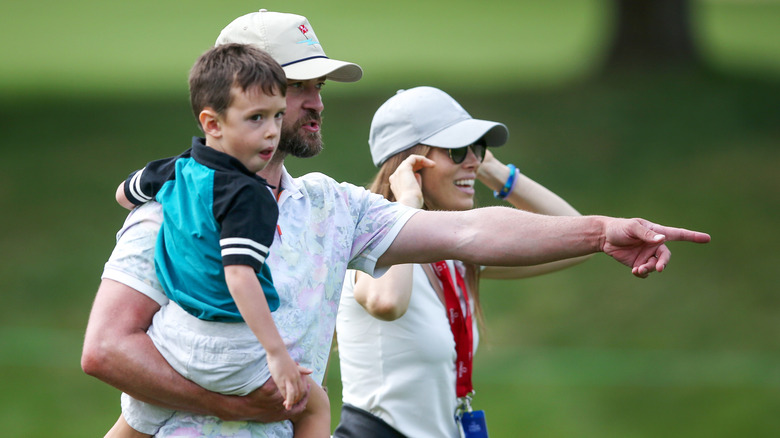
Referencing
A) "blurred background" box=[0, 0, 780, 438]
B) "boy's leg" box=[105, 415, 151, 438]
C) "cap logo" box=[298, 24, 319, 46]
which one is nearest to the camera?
"boy's leg" box=[105, 415, 151, 438]

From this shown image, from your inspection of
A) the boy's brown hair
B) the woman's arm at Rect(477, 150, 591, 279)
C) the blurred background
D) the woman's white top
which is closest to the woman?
the woman's white top

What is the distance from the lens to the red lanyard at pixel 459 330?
3.71 metres

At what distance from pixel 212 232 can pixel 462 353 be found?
1495 millimetres

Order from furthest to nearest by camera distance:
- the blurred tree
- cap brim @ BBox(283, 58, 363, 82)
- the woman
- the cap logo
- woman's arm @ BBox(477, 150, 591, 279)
Answer: the blurred tree < woman's arm @ BBox(477, 150, 591, 279) < the woman < the cap logo < cap brim @ BBox(283, 58, 363, 82)

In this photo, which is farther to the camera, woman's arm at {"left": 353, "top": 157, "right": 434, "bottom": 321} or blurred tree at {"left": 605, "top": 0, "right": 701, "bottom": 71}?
blurred tree at {"left": 605, "top": 0, "right": 701, "bottom": 71}

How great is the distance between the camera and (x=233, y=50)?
2633 mm

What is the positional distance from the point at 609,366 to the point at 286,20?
264 inches

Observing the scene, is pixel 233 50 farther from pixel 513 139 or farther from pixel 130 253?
pixel 513 139

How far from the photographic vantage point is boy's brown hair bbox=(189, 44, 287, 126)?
255 centimetres

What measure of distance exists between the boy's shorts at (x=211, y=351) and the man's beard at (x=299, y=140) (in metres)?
0.62

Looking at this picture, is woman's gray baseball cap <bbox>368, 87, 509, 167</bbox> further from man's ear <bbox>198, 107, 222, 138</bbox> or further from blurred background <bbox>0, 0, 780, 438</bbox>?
blurred background <bbox>0, 0, 780, 438</bbox>

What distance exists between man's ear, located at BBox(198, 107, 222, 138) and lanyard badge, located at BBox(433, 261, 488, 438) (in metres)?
1.42

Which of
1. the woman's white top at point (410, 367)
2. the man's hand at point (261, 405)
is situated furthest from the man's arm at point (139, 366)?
the woman's white top at point (410, 367)

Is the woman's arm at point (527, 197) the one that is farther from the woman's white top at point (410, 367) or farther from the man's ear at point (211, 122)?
the man's ear at point (211, 122)
